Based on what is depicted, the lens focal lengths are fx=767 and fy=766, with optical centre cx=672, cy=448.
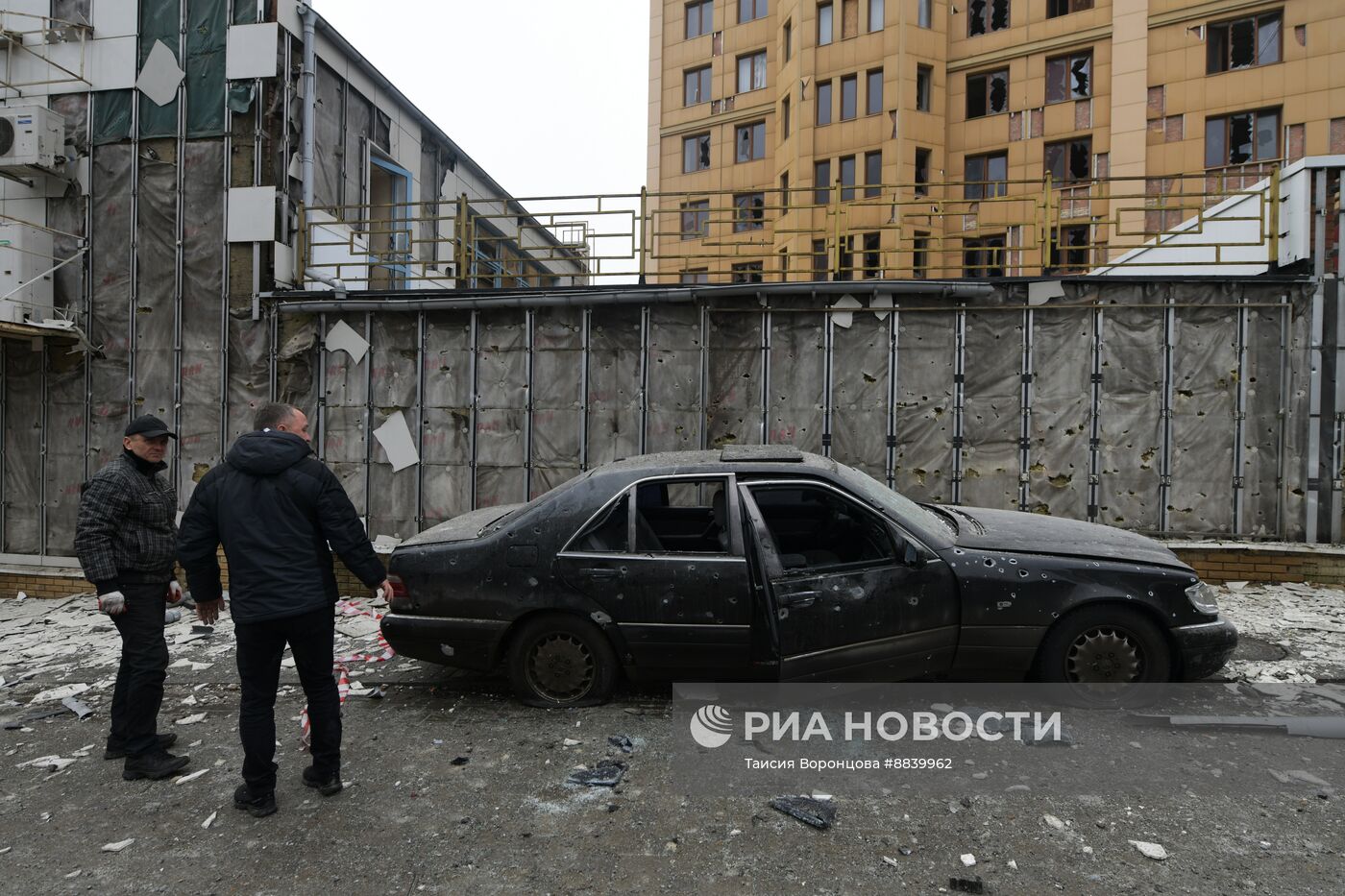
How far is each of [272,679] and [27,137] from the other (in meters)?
9.75

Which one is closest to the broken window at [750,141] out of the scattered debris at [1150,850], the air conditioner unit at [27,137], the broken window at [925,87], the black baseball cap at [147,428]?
the broken window at [925,87]

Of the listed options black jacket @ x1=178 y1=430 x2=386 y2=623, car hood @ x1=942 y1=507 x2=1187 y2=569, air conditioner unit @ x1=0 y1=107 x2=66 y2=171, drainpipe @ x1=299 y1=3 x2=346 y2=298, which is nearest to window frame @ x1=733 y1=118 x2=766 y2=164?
drainpipe @ x1=299 y1=3 x2=346 y2=298

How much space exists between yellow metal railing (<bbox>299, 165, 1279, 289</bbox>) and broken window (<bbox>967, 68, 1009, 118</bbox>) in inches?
92.2

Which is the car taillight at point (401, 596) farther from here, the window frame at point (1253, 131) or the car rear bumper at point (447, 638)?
the window frame at point (1253, 131)

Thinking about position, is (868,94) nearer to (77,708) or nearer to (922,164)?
(922,164)

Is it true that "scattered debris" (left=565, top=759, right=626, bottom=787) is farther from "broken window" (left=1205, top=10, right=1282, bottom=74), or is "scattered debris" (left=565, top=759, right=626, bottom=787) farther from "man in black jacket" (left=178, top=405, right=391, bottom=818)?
"broken window" (left=1205, top=10, right=1282, bottom=74)

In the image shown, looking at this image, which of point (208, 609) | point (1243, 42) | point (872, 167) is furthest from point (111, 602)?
point (1243, 42)

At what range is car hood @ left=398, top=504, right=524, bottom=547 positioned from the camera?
15.9ft

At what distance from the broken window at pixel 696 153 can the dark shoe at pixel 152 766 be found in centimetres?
2706

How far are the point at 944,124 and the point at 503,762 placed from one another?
24.0m

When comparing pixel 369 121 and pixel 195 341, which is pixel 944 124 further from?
pixel 195 341

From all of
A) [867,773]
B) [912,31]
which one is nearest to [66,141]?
[867,773]

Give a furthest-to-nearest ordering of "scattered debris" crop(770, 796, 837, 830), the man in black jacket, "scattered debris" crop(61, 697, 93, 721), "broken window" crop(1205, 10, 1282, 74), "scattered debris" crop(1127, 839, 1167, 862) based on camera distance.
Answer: "broken window" crop(1205, 10, 1282, 74), "scattered debris" crop(61, 697, 93, 721), the man in black jacket, "scattered debris" crop(770, 796, 837, 830), "scattered debris" crop(1127, 839, 1167, 862)

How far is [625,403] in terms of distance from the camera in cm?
890
